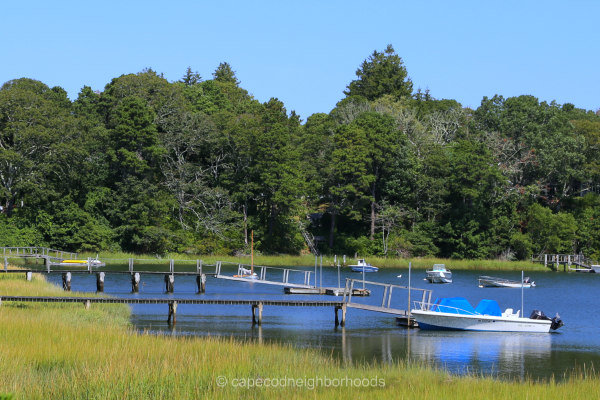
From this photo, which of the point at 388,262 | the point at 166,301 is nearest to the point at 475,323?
the point at 166,301

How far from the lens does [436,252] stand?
289 ft

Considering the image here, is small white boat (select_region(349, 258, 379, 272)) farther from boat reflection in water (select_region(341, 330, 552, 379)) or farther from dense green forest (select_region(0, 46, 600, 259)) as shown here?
boat reflection in water (select_region(341, 330, 552, 379))

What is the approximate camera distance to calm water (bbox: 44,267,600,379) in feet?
94.9

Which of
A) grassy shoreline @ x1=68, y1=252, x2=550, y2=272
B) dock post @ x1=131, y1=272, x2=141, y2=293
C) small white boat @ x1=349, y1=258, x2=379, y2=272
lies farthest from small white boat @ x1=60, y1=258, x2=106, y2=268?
small white boat @ x1=349, y1=258, x2=379, y2=272

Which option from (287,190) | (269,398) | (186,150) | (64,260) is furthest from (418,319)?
(186,150)

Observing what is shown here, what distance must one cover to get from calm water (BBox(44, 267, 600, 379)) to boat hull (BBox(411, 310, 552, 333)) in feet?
1.82

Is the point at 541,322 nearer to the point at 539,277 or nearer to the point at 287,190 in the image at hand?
the point at 539,277

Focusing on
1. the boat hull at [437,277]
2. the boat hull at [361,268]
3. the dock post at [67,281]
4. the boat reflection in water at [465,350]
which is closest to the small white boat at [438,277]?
the boat hull at [437,277]

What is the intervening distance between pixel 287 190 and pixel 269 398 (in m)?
64.3

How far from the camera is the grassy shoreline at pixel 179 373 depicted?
57.8 feet

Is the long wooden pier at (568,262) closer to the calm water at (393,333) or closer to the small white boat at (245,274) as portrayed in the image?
the calm water at (393,333)

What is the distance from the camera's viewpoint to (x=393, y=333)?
117 ft

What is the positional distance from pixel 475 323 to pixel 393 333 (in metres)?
4.43

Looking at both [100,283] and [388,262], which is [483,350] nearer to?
[100,283]
